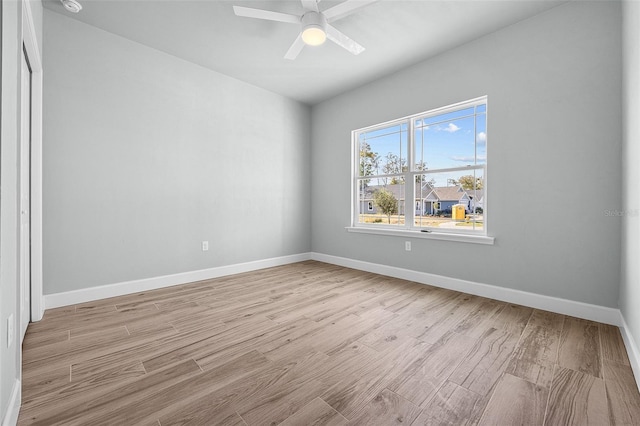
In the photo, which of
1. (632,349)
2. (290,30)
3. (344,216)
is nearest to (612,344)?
(632,349)

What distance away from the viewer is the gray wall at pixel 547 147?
2.34m

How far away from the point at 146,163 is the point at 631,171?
14.5ft

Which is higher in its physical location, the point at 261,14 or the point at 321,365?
the point at 261,14

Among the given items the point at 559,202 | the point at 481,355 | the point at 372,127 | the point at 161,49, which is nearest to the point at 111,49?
the point at 161,49

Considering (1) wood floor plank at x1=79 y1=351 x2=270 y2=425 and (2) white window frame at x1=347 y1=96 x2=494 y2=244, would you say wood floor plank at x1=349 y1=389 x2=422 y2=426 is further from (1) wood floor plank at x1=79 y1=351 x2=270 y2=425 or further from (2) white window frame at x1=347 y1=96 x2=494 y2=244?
(2) white window frame at x1=347 y1=96 x2=494 y2=244

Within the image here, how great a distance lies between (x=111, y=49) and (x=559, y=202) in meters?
4.83

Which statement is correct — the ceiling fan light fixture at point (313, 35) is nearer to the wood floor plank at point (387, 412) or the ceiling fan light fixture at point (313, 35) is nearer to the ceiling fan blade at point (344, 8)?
the ceiling fan blade at point (344, 8)

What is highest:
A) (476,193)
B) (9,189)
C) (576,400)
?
(476,193)

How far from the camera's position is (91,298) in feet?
9.30

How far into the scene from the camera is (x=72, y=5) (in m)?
2.50

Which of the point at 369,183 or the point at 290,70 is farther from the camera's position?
the point at 369,183

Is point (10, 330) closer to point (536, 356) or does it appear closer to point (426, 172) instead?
point (536, 356)

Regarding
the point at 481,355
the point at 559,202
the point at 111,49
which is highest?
the point at 111,49

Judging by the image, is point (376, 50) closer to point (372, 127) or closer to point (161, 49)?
point (372, 127)
